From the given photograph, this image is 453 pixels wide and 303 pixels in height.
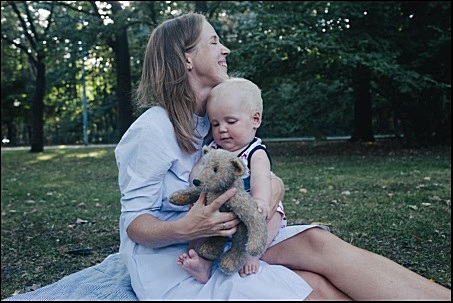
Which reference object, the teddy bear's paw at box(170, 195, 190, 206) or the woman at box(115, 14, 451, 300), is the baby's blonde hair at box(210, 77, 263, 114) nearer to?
the woman at box(115, 14, 451, 300)

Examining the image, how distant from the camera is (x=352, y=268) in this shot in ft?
7.63

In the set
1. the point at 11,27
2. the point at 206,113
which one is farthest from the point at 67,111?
the point at 206,113

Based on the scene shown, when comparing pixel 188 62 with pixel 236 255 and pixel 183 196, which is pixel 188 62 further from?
pixel 236 255

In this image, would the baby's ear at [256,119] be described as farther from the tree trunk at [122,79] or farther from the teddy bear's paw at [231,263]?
the tree trunk at [122,79]

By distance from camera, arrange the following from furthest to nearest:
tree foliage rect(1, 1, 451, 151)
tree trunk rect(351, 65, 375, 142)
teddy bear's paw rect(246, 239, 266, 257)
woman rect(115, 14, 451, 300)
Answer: tree trunk rect(351, 65, 375, 142) → tree foliage rect(1, 1, 451, 151) → woman rect(115, 14, 451, 300) → teddy bear's paw rect(246, 239, 266, 257)

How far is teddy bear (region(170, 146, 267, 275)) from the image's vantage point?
6.84 feet

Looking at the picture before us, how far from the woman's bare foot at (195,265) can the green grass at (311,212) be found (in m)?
2.29

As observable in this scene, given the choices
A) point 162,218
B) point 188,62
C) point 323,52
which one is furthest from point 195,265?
point 323,52

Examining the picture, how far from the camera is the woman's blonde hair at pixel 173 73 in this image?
8.08ft

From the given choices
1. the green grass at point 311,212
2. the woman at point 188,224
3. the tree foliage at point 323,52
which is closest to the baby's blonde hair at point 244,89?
the woman at point 188,224

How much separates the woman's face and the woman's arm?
645 millimetres

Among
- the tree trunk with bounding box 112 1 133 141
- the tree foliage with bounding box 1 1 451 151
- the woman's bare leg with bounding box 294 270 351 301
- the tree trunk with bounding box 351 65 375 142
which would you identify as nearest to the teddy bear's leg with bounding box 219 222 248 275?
the woman's bare leg with bounding box 294 270 351 301

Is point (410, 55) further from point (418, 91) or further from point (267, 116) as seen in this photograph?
point (267, 116)

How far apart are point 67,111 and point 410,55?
25141 mm
